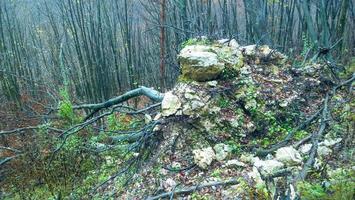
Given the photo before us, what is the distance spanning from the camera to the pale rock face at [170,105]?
3.50 metres

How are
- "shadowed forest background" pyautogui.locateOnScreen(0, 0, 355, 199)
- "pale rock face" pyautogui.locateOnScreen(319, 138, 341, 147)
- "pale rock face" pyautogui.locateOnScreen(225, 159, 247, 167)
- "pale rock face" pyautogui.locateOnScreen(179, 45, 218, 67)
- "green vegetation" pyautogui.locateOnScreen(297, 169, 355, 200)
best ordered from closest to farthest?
1. "green vegetation" pyautogui.locateOnScreen(297, 169, 355, 200)
2. "pale rock face" pyautogui.locateOnScreen(319, 138, 341, 147)
3. "pale rock face" pyautogui.locateOnScreen(225, 159, 247, 167)
4. "pale rock face" pyautogui.locateOnScreen(179, 45, 218, 67)
5. "shadowed forest background" pyautogui.locateOnScreen(0, 0, 355, 199)

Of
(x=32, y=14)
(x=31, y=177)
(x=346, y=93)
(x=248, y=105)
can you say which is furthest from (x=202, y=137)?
(x=32, y=14)

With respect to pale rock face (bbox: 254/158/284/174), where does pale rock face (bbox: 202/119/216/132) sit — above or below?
above

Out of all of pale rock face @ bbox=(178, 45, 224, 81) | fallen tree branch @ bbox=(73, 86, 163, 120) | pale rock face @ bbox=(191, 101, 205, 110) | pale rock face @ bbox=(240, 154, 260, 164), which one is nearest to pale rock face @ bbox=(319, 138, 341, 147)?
pale rock face @ bbox=(240, 154, 260, 164)

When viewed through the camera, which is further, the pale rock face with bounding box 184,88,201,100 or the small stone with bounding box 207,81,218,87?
the small stone with bounding box 207,81,218,87

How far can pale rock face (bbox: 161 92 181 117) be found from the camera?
11.5 feet

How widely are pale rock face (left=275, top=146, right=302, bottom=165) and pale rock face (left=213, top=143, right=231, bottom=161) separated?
49cm

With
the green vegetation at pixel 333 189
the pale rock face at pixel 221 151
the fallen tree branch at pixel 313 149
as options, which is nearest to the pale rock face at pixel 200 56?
the pale rock face at pixel 221 151

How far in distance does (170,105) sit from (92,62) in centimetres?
391

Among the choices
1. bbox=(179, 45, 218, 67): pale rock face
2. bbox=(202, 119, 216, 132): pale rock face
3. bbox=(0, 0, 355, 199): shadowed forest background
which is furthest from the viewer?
bbox=(0, 0, 355, 199): shadowed forest background

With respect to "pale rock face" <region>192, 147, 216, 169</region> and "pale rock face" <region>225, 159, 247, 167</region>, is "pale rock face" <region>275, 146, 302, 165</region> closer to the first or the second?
"pale rock face" <region>225, 159, 247, 167</region>

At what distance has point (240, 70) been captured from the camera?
3803mm

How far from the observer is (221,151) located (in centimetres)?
329

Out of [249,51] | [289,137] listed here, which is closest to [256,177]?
[289,137]
